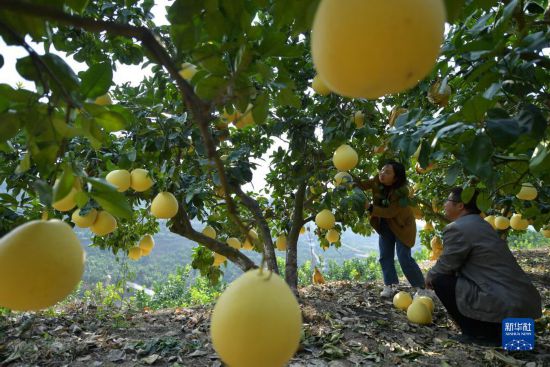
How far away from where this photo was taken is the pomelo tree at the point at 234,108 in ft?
2.80

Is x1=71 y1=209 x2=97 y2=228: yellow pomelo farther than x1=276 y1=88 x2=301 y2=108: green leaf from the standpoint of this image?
Yes

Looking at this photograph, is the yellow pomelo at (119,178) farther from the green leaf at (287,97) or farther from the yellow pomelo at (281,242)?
the yellow pomelo at (281,242)

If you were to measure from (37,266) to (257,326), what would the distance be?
0.39 meters

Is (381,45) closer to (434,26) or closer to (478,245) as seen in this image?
(434,26)

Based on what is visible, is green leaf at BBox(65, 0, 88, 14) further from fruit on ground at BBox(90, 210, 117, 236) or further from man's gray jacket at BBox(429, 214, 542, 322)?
man's gray jacket at BBox(429, 214, 542, 322)

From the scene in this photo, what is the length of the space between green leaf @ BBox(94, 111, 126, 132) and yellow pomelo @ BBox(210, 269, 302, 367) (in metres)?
0.59

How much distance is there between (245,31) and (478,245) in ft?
8.13

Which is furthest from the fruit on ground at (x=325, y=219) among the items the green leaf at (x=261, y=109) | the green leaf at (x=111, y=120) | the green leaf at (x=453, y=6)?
the green leaf at (x=453, y=6)

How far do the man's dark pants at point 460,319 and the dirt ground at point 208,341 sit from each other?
0.53 feet

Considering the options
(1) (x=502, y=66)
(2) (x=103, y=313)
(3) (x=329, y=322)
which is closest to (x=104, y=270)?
(2) (x=103, y=313)

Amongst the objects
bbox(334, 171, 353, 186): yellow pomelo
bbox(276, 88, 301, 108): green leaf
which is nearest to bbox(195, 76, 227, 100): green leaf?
bbox(276, 88, 301, 108): green leaf

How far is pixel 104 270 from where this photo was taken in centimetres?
1560

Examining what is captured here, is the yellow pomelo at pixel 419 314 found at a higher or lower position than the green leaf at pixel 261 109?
lower

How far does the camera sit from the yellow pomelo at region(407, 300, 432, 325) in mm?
3264
